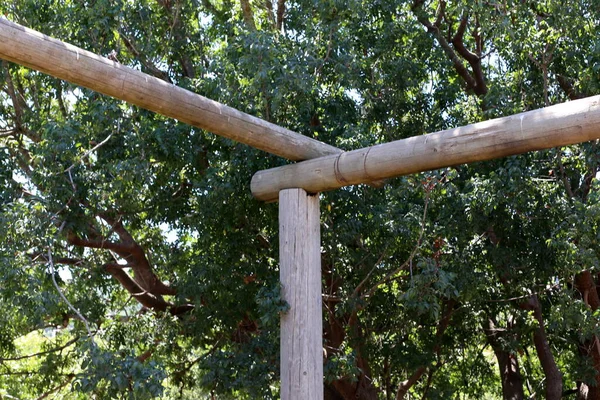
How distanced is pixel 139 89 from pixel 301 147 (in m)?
1.45

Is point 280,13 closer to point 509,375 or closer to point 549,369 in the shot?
point 549,369

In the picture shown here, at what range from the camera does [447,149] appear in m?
5.05

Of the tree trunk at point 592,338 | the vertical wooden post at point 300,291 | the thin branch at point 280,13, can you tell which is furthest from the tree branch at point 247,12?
the tree trunk at point 592,338

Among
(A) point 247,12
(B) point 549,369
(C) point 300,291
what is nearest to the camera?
(C) point 300,291

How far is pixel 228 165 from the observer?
7176 millimetres

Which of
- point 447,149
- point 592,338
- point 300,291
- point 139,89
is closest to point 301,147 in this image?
point 300,291

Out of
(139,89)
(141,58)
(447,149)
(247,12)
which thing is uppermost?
(247,12)

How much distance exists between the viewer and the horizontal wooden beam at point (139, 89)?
13.6ft

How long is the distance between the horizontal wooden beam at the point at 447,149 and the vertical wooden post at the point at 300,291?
18cm

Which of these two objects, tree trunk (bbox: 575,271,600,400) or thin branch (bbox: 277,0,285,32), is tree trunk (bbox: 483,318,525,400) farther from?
thin branch (bbox: 277,0,285,32)

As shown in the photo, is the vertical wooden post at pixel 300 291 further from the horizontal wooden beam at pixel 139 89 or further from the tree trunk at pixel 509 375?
the tree trunk at pixel 509 375

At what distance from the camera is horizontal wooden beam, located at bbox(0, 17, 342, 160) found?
4152mm

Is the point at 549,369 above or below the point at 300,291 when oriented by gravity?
above

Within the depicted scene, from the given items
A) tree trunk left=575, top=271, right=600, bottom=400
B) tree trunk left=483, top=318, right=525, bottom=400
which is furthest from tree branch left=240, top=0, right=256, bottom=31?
tree trunk left=483, top=318, right=525, bottom=400
